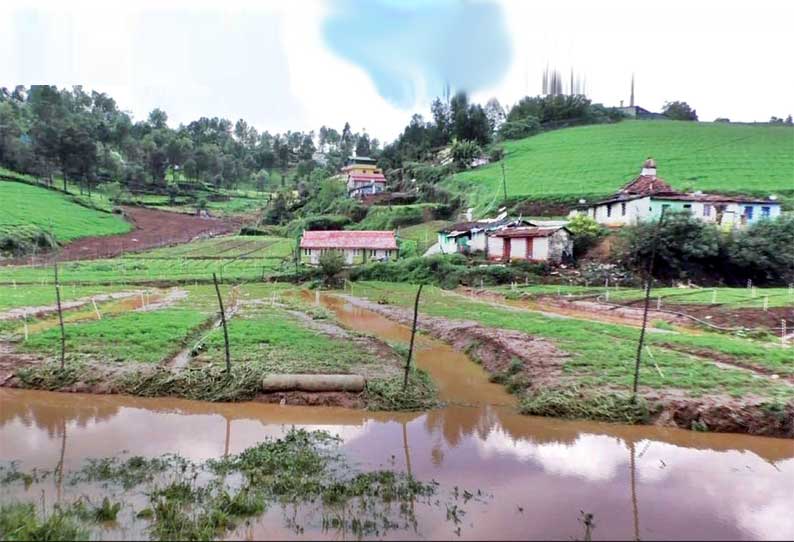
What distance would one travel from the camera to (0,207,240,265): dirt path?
4594 cm

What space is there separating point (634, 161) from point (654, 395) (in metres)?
55.5

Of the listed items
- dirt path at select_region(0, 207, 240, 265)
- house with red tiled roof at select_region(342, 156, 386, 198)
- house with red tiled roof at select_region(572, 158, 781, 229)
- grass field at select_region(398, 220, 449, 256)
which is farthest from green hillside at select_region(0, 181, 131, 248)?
house with red tiled roof at select_region(572, 158, 781, 229)

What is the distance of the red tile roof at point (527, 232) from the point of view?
3430 centimetres

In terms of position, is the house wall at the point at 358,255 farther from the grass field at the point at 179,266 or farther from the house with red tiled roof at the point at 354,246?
the grass field at the point at 179,266

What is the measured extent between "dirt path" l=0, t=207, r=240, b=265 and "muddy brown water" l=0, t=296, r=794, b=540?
3626cm

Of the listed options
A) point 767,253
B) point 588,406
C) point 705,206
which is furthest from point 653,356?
point 705,206

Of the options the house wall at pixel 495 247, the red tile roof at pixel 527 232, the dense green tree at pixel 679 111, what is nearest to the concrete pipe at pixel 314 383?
the red tile roof at pixel 527 232

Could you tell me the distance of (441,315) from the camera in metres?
22.3

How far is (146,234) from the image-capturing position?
192 ft

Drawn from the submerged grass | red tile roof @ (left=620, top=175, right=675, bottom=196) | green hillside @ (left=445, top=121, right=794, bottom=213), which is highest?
green hillside @ (left=445, top=121, right=794, bottom=213)

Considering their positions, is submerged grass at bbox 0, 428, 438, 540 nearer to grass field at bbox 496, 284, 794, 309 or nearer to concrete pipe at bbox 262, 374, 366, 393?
concrete pipe at bbox 262, 374, 366, 393

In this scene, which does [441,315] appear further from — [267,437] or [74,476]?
[74,476]

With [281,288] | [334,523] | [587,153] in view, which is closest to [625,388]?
[334,523]

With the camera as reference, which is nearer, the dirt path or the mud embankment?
the mud embankment
